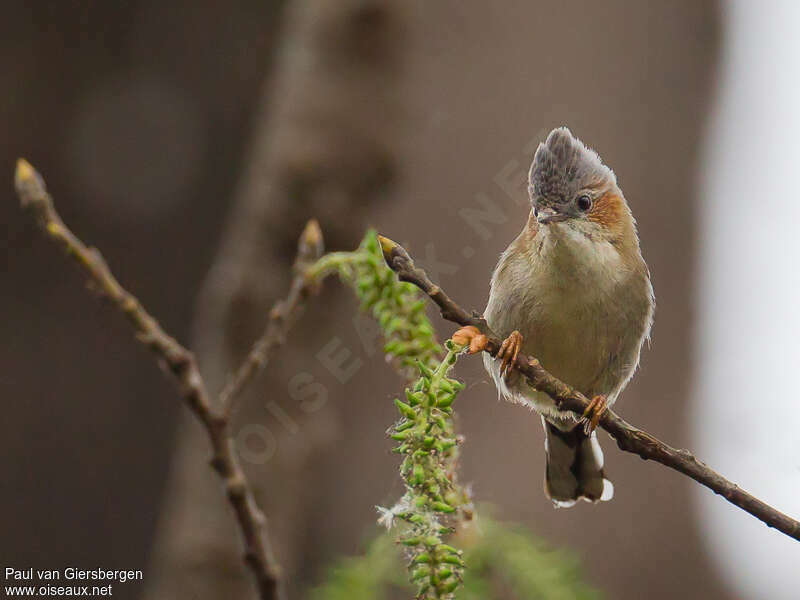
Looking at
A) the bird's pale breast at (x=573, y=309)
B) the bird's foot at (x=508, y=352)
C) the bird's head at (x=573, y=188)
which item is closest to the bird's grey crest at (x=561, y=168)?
the bird's head at (x=573, y=188)

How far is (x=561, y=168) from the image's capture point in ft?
7.07

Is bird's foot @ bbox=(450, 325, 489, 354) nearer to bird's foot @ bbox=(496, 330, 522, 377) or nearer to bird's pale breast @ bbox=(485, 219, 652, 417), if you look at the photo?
bird's foot @ bbox=(496, 330, 522, 377)

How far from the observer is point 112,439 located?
421 cm

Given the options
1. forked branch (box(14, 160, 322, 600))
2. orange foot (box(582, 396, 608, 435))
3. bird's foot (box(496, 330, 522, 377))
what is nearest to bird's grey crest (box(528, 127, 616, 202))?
bird's foot (box(496, 330, 522, 377))

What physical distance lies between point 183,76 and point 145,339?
12.0 feet

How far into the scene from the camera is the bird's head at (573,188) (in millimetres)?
2098

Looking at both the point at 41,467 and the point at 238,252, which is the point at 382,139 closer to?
the point at 238,252

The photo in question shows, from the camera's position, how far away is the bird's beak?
221 centimetres

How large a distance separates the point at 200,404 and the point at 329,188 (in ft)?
6.77

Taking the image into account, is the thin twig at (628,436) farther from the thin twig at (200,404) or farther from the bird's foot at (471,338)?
the thin twig at (200,404)

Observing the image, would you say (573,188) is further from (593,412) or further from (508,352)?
(593,412)

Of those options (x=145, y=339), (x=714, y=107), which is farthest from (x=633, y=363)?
(x=714, y=107)

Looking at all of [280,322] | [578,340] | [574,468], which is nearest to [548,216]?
[578,340]

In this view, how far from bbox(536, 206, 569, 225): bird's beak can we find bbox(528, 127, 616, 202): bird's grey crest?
0.03 m
